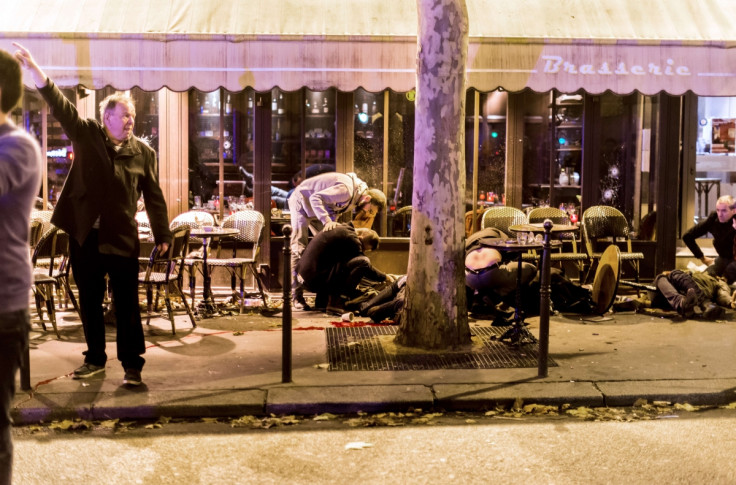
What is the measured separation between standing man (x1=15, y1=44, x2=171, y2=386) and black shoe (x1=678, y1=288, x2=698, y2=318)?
5.62 meters

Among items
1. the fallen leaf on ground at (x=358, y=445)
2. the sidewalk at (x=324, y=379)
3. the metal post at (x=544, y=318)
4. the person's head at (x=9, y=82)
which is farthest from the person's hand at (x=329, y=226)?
the person's head at (x=9, y=82)

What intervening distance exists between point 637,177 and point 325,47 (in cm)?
484

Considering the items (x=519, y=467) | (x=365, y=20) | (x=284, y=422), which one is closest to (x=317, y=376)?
(x=284, y=422)

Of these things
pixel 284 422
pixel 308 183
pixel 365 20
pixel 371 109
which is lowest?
pixel 284 422

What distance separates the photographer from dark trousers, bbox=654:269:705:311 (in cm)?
964

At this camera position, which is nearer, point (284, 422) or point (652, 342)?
point (284, 422)

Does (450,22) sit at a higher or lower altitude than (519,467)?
higher

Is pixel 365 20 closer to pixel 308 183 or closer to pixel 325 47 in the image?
pixel 325 47

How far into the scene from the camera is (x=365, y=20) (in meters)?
9.70

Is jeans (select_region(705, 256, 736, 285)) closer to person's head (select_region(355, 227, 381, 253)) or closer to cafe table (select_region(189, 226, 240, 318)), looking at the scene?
person's head (select_region(355, 227, 381, 253))

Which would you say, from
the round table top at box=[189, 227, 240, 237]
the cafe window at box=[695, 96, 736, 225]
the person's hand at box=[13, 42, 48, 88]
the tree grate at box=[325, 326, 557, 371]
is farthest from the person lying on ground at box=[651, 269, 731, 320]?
the person's hand at box=[13, 42, 48, 88]

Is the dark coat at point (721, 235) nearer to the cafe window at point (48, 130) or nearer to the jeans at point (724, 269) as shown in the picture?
the jeans at point (724, 269)

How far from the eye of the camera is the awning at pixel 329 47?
9336 mm

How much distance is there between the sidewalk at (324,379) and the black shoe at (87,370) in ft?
0.22
